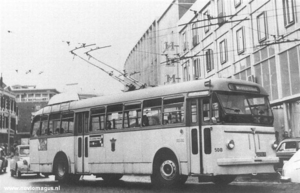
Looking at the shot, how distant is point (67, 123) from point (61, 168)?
1618 mm

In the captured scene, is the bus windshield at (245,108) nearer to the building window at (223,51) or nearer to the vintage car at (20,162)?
the vintage car at (20,162)

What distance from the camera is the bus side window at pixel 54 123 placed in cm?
1587

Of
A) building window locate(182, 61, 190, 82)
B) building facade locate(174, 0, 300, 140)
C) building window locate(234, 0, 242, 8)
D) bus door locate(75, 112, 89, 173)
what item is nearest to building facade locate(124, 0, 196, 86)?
building window locate(182, 61, 190, 82)

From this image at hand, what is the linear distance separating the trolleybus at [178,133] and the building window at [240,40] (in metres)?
14.3

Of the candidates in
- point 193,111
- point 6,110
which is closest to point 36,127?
point 193,111

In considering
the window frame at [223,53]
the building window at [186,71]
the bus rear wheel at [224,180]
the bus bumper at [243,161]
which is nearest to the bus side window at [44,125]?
the bus rear wheel at [224,180]

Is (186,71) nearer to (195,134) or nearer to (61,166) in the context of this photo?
(61,166)

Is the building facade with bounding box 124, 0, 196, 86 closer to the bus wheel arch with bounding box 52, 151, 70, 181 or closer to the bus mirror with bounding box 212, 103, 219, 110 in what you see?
the bus wheel arch with bounding box 52, 151, 70, 181

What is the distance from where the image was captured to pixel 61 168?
1539 centimetres

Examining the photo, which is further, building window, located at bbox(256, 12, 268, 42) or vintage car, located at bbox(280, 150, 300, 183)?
building window, located at bbox(256, 12, 268, 42)

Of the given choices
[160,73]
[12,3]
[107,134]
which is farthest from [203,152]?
[160,73]

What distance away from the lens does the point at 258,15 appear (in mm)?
24219

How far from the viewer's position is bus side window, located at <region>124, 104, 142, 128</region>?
1248cm

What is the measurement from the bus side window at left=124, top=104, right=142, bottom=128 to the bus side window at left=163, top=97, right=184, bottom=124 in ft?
3.48
